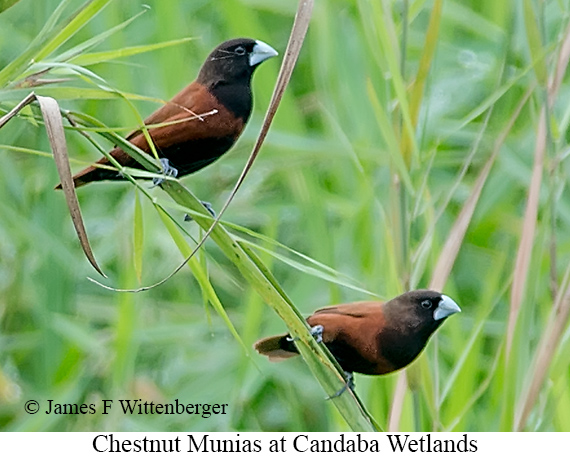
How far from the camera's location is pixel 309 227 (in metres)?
0.82

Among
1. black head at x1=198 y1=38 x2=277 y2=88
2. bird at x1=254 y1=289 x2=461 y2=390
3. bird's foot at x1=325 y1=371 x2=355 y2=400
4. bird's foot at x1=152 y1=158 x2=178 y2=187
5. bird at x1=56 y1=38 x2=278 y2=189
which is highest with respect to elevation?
black head at x1=198 y1=38 x2=277 y2=88

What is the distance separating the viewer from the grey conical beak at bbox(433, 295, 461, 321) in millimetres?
760

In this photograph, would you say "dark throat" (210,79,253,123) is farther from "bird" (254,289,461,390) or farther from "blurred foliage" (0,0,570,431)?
"bird" (254,289,461,390)

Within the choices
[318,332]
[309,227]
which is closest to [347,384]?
[318,332]

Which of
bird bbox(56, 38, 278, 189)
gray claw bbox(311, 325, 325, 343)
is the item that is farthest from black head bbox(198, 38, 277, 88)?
gray claw bbox(311, 325, 325, 343)

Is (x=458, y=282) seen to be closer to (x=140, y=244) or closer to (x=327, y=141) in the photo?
→ (x=327, y=141)

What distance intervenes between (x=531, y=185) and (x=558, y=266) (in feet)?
0.28

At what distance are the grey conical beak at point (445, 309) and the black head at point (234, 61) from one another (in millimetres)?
276

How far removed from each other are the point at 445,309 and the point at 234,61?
0.31 m

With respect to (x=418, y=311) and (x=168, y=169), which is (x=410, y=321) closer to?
(x=418, y=311)

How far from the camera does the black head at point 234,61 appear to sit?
2.38 ft

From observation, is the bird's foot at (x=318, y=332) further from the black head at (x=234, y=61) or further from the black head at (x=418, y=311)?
the black head at (x=234, y=61)

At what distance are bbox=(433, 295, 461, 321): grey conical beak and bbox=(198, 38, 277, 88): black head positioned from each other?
28cm
